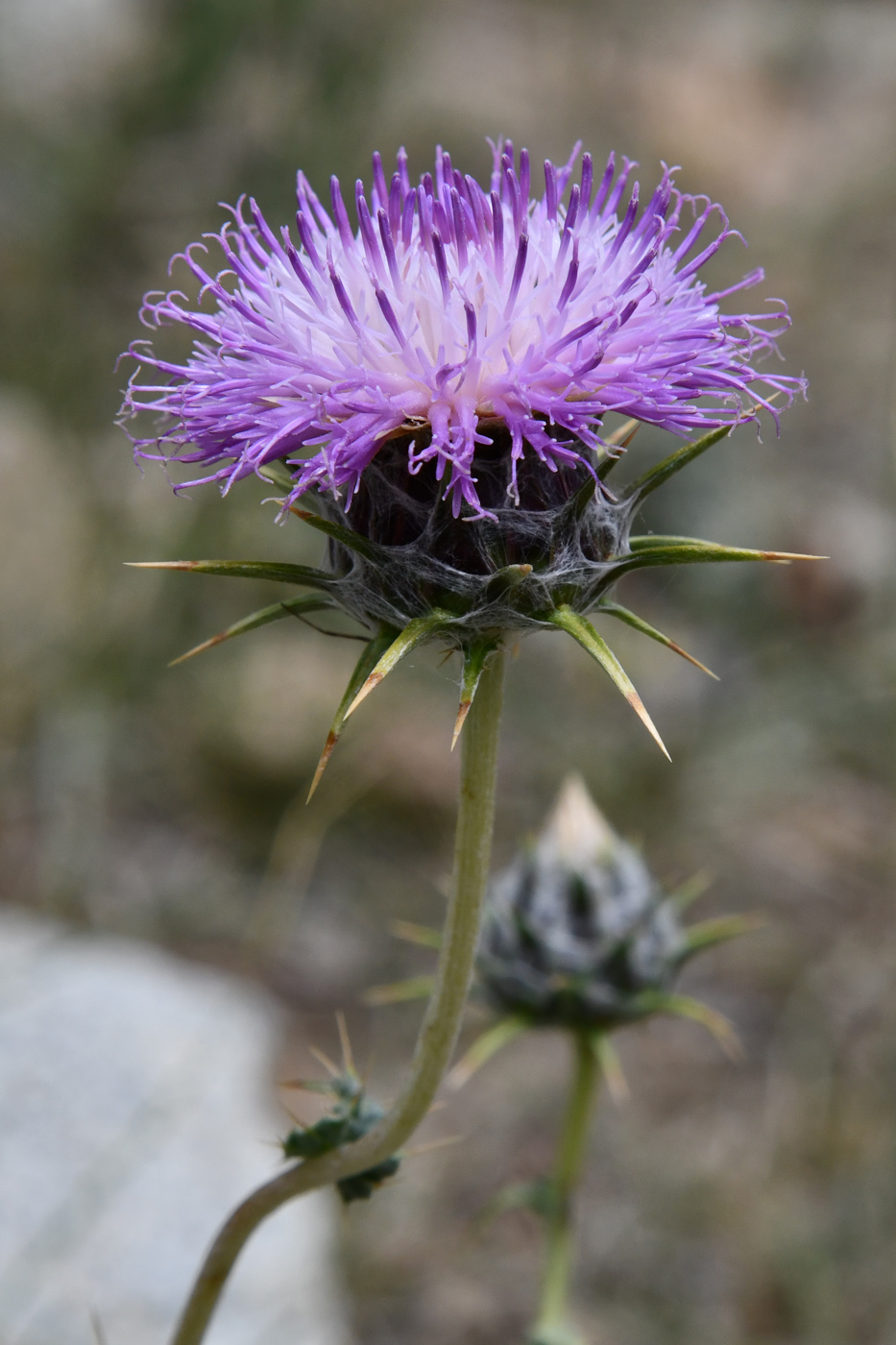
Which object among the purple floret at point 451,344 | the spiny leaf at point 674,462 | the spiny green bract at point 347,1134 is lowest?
the spiny green bract at point 347,1134

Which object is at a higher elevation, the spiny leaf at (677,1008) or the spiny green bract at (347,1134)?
the spiny green bract at (347,1134)

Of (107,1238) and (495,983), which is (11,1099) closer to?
(107,1238)

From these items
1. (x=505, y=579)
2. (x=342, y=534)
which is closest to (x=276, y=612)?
(x=342, y=534)

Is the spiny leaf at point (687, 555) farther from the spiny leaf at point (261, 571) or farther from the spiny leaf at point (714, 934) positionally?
the spiny leaf at point (714, 934)

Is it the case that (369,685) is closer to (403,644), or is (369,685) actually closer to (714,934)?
(403,644)

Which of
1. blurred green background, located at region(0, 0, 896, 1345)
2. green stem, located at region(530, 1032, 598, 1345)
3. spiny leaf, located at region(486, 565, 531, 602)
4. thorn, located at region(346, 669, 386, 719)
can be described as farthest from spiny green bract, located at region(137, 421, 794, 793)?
blurred green background, located at region(0, 0, 896, 1345)

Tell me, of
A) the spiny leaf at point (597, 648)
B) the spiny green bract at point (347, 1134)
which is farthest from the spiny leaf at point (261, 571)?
the spiny green bract at point (347, 1134)

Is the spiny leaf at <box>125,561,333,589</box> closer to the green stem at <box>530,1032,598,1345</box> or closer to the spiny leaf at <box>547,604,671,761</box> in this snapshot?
the spiny leaf at <box>547,604,671,761</box>

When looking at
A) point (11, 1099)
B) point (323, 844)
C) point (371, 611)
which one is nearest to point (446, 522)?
point (371, 611)
